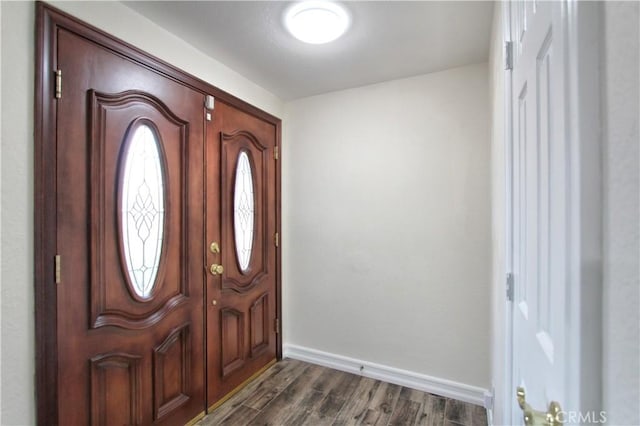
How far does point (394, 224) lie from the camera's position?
2.38m

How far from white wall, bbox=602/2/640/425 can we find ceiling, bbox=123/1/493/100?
1.46 metres

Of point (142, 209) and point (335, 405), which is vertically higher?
point (142, 209)

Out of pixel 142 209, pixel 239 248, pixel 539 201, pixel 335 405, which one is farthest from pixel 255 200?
pixel 539 201

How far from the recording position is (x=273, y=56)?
2.03 metres

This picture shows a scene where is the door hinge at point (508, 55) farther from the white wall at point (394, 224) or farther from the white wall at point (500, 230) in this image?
the white wall at point (394, 224)

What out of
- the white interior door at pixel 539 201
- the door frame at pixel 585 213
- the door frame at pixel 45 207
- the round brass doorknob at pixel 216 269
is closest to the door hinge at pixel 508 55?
the white interior door at pixel 539 201

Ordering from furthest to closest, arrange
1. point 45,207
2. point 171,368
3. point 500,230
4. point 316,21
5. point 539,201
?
1. point 171,368
2. point 316,21
3. point 500,230
4. point 45,207
5. point 539,201

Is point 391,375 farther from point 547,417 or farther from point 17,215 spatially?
point 17,215

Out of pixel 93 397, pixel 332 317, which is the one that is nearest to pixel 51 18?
pixel 93 397

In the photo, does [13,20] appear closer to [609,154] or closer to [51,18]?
[51,18]

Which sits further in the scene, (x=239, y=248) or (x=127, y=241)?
(x=239, y=248)

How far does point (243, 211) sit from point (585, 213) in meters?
2.23

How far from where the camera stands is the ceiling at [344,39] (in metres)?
1.54

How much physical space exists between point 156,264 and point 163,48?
129 cm
